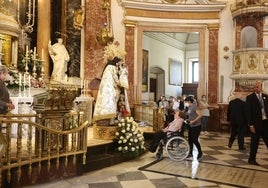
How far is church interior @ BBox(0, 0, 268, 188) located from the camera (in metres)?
4.63

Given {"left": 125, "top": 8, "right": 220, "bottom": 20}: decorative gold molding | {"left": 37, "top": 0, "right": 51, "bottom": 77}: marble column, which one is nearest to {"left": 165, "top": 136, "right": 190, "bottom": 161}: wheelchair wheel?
{"left": 37, "top": 0, "right": 51, "bottom": 77}: marble column

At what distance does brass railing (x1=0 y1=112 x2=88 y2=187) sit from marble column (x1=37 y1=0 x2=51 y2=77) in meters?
4.05

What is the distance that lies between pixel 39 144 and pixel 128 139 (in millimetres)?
2250

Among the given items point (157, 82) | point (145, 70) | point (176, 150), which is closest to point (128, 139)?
point (176, 150)

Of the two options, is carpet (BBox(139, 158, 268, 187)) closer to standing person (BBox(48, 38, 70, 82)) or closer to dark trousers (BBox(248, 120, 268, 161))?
dark trousers (BBox(248, 120, 268, 161))

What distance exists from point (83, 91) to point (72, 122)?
5.39 meters

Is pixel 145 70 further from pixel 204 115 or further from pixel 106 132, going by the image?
pixel 106 132

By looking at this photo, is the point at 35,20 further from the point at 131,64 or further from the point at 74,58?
the point at 131,64

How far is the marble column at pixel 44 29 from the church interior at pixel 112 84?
30mm

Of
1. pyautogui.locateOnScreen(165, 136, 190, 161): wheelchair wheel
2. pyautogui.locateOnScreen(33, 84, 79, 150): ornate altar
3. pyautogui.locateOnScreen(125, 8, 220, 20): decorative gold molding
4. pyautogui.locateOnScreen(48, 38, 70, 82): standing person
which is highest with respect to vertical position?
pyautogui.locateOnScreen(125, 8, 220, 20): decorative gold molding

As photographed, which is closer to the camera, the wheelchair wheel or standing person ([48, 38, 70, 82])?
the wheelchair wheel

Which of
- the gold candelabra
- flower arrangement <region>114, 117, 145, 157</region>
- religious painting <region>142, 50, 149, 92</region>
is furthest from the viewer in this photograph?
religious painting <region>142, 50, 149, 92</region>

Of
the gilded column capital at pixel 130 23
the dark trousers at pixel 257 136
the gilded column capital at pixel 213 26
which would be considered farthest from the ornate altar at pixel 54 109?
the gilded column capital at pixel 213 26

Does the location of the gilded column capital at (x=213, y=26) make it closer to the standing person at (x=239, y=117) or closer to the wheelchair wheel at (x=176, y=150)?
the standing person at (x=239, y=117)
